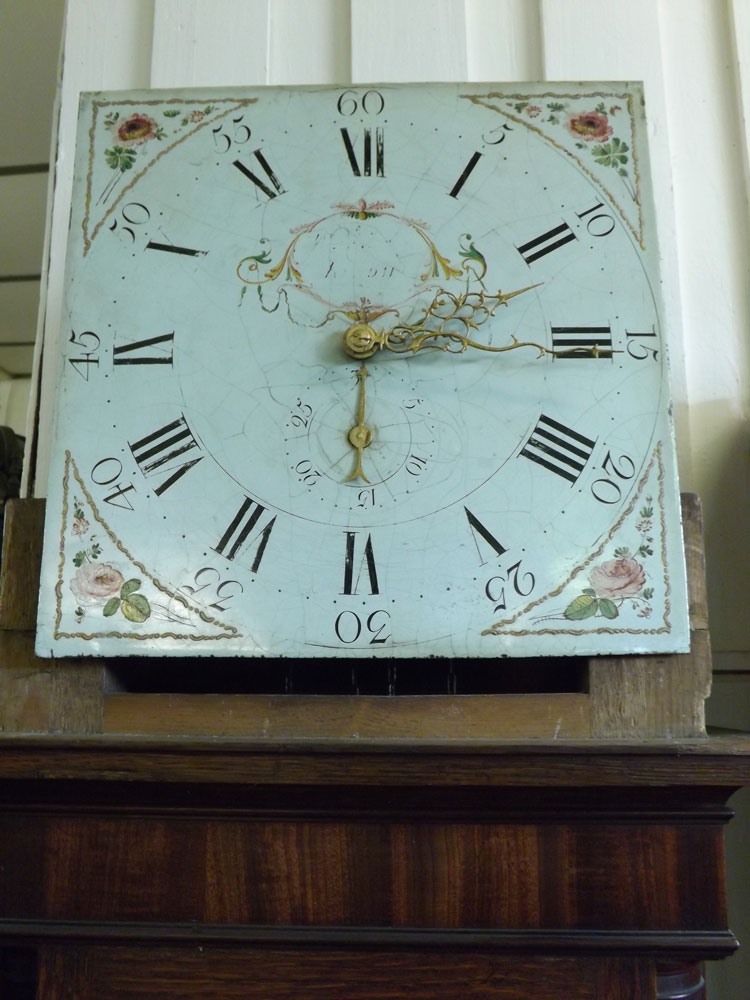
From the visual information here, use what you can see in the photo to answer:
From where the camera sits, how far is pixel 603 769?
102 centimetres

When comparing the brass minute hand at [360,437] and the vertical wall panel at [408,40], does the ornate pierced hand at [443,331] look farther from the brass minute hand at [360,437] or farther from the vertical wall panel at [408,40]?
the vertical wall panel at [408,40]

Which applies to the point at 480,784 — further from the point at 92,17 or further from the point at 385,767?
the point at 92,17

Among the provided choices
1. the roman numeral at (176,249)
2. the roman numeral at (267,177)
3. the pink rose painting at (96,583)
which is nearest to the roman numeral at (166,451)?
the pink rose painting at (96,583)

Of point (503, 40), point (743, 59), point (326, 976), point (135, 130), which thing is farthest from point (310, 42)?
point (326, 976)

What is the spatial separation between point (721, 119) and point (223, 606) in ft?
3.62

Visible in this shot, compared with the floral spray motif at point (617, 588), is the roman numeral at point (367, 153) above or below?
above

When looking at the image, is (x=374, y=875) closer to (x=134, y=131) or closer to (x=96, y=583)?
(x=96, y=583)

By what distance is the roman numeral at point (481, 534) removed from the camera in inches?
44.7

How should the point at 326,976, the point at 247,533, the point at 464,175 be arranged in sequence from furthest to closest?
the point at 464,175, the point at 247,533, the point at 326,976

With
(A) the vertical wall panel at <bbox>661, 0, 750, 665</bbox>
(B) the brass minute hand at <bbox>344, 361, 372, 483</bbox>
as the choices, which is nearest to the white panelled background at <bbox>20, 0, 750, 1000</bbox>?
(A) the vertical wall panel at <bbox>661, 0, 750, 665</bbox>

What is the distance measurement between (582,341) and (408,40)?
27.8 inches

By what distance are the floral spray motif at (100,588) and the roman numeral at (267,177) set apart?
47 cm

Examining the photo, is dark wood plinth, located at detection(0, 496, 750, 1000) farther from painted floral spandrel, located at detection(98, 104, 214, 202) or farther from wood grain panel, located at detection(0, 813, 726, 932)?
painted floral spandrel, located at detection(98, 104, 214, 202)

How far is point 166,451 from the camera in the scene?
118 centimetres
